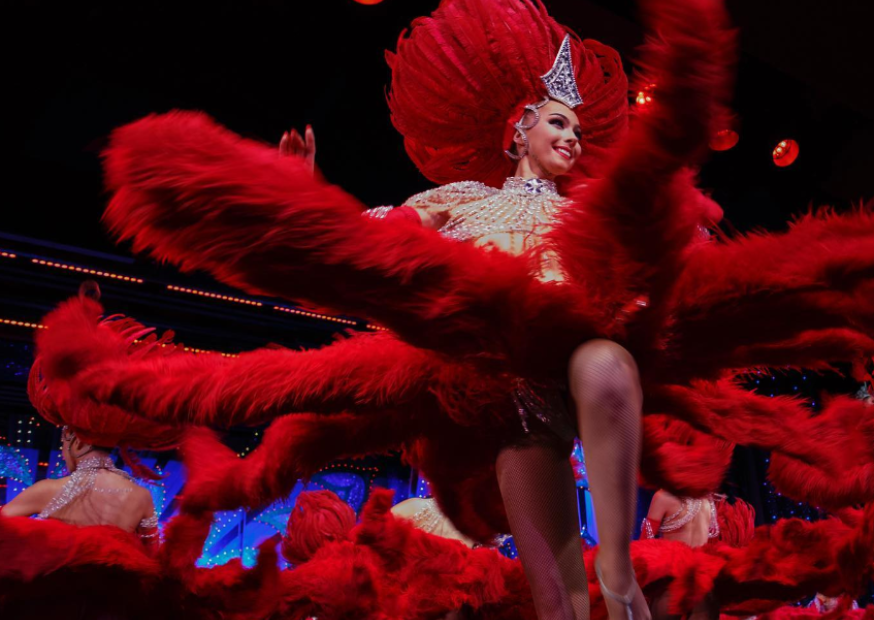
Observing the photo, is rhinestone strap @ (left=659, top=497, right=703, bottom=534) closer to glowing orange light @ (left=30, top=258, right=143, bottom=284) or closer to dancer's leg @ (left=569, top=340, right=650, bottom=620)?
dancer's leg @ (left=569, top=340, right=650, bottom=620)

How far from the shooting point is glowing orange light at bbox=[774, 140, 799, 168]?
15.0 feet

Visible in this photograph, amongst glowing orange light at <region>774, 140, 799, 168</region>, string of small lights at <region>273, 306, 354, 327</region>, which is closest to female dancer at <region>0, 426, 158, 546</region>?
string of small lights at <region>273, 306, 354, 327</region>

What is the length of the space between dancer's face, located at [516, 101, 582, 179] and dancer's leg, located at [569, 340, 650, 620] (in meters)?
0.77

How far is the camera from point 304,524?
2756mm

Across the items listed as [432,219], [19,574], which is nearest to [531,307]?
Answer: [432,219]

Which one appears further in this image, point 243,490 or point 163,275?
point 163,275

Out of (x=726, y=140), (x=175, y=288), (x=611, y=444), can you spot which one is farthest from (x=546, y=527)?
(x=175, y=288)

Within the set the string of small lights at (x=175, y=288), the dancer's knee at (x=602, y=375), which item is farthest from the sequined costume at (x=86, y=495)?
the dancer's knee at (x=602, y=375)

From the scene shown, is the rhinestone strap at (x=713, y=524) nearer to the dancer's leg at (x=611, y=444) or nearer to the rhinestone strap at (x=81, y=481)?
the rhinestone strap at (x=81, y=481)

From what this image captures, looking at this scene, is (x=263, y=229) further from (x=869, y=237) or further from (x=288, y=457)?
(x=869, y=237)

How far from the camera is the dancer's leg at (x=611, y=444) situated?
4.37 feet

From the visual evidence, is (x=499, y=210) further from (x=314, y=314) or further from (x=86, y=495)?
(x=314, y=314)

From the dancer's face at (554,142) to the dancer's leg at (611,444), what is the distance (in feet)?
2.52

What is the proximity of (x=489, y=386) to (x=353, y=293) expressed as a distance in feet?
1.08
